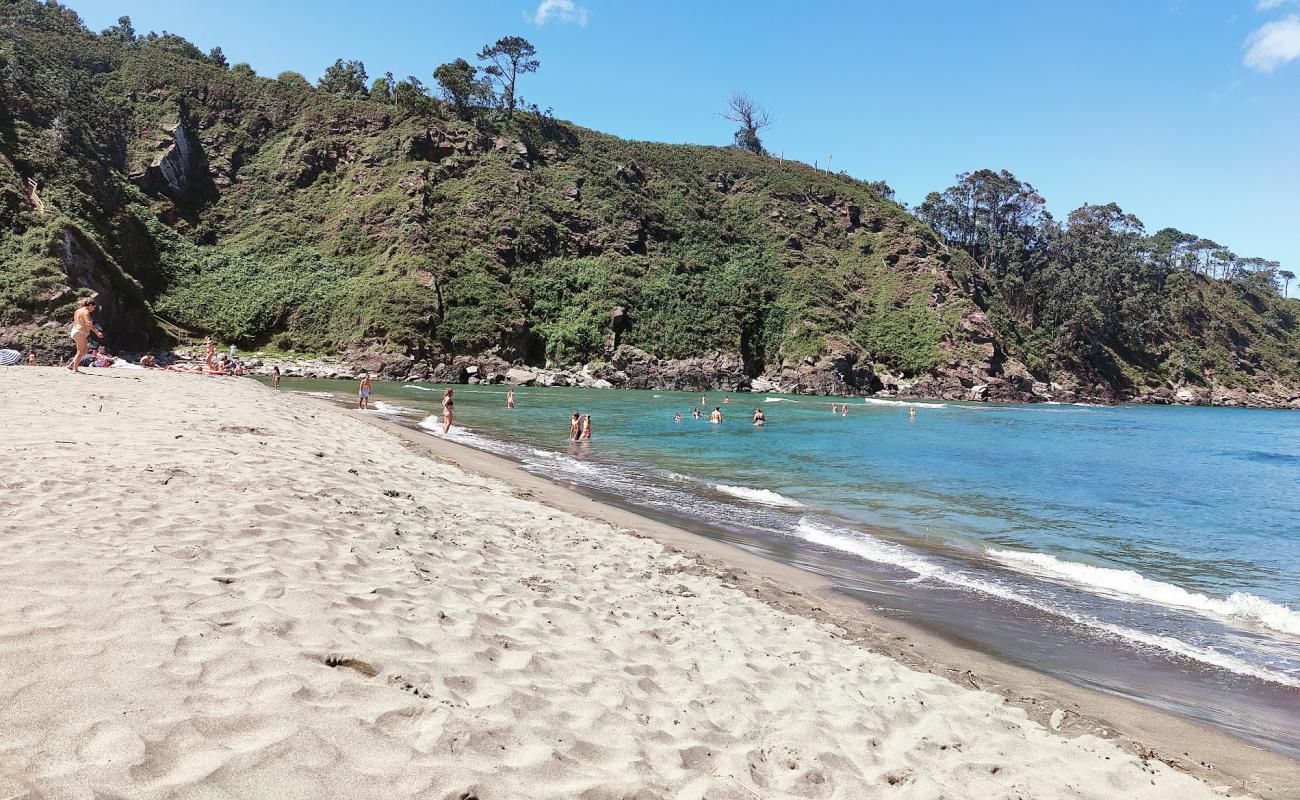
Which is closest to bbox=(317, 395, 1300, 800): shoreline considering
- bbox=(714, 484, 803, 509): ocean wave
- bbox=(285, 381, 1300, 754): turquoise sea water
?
bbox=(285, 381, 1300, 754): turquoise sea water

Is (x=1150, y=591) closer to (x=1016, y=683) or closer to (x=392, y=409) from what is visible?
(x=1016, y=683)

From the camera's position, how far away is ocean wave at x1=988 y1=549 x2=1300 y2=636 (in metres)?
8.92

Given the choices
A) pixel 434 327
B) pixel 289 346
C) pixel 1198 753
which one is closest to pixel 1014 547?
pixel 1198 753

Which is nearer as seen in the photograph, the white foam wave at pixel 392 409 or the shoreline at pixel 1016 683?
the shoreline at pixel 1016 683

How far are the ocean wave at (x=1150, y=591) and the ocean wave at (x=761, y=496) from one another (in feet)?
15.3

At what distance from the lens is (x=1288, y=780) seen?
16.0 feet

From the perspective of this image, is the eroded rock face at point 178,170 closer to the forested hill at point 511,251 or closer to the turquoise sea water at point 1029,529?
the forested hill at point 511,251

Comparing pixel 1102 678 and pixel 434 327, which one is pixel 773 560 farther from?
pixel 434 327

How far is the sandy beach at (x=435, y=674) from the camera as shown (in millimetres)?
2881

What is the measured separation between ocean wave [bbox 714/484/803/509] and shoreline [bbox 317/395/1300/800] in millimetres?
4781

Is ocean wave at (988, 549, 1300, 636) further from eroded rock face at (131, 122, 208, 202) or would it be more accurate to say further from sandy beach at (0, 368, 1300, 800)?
eroded rock face at (131, 122, 208, 202)

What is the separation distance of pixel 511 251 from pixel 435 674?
7569cm

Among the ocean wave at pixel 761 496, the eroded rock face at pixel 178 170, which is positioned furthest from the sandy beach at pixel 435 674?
the eroded rock face at pixel 178 170

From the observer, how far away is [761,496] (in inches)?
619
